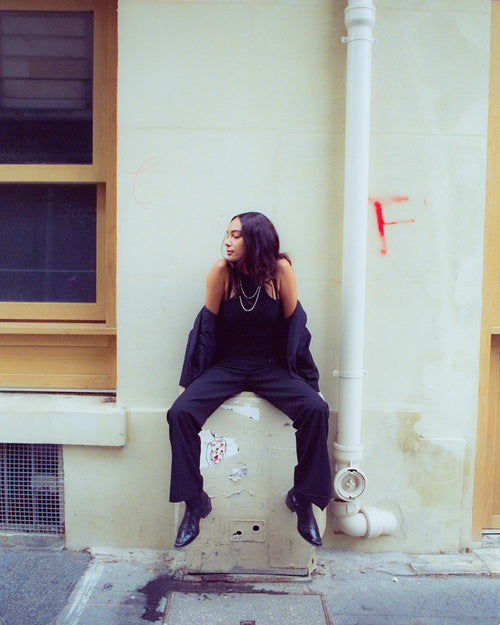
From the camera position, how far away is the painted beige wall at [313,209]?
3.46 meters

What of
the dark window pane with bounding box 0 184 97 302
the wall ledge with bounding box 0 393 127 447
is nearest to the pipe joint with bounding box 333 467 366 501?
the wall ledge with bounding box 0 393 127 447

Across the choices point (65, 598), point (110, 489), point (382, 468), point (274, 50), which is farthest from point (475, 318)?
point (65, 598)

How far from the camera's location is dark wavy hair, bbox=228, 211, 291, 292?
3.13m

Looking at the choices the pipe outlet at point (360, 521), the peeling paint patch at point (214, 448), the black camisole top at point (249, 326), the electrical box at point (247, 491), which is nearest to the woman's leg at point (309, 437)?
the electrical box at point (247, 491)

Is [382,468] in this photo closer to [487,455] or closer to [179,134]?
[487,455]

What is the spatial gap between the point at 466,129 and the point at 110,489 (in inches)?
120

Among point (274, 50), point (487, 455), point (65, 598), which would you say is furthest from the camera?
point (487, 455)

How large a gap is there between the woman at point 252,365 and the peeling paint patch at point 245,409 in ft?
0.21

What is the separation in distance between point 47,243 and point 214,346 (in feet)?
4.69

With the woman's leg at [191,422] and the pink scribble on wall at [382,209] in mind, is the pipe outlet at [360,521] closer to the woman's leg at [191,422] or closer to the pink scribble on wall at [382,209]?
the woman's leg at [191,422]

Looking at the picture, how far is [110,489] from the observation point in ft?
11.9

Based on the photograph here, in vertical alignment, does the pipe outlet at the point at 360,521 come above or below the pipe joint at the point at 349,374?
below

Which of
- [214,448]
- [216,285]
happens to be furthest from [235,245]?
[214,448]

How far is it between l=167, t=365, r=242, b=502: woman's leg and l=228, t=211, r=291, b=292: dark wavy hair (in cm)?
57
